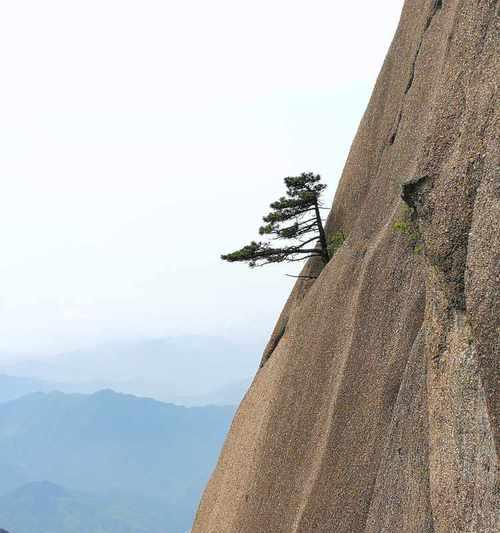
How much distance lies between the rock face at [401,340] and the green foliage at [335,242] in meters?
0.46

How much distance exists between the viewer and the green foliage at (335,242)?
34062 mm

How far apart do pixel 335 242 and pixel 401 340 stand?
41.1ft

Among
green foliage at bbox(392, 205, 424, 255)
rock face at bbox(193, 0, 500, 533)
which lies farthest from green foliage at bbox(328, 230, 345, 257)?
green foliage at bbox(392, 205, 424, 255)

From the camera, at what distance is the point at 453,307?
15828 mm

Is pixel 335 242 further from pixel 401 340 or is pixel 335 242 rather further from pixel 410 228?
pixel 410 228

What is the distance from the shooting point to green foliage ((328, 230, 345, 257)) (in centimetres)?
3406

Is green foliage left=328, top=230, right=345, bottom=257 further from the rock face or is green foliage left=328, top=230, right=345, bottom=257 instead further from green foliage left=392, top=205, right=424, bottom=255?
green foliage left=392, top=205, right=424, bottom=255

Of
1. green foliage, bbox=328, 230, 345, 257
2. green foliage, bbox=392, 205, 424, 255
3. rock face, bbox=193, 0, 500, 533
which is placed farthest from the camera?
green foliage, bbox=328, 230, 345, 257

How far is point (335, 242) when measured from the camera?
1356 inches

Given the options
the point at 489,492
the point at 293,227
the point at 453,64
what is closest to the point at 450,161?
the point at 453,64

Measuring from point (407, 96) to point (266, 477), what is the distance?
58.5ft

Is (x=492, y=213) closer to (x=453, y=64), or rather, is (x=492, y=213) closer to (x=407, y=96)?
(x=453, y=64)

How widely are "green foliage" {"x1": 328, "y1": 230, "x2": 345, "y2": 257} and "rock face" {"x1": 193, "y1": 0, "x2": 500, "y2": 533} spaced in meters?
0.46

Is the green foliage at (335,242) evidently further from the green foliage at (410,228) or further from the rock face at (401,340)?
the green foliage at (410,228)
